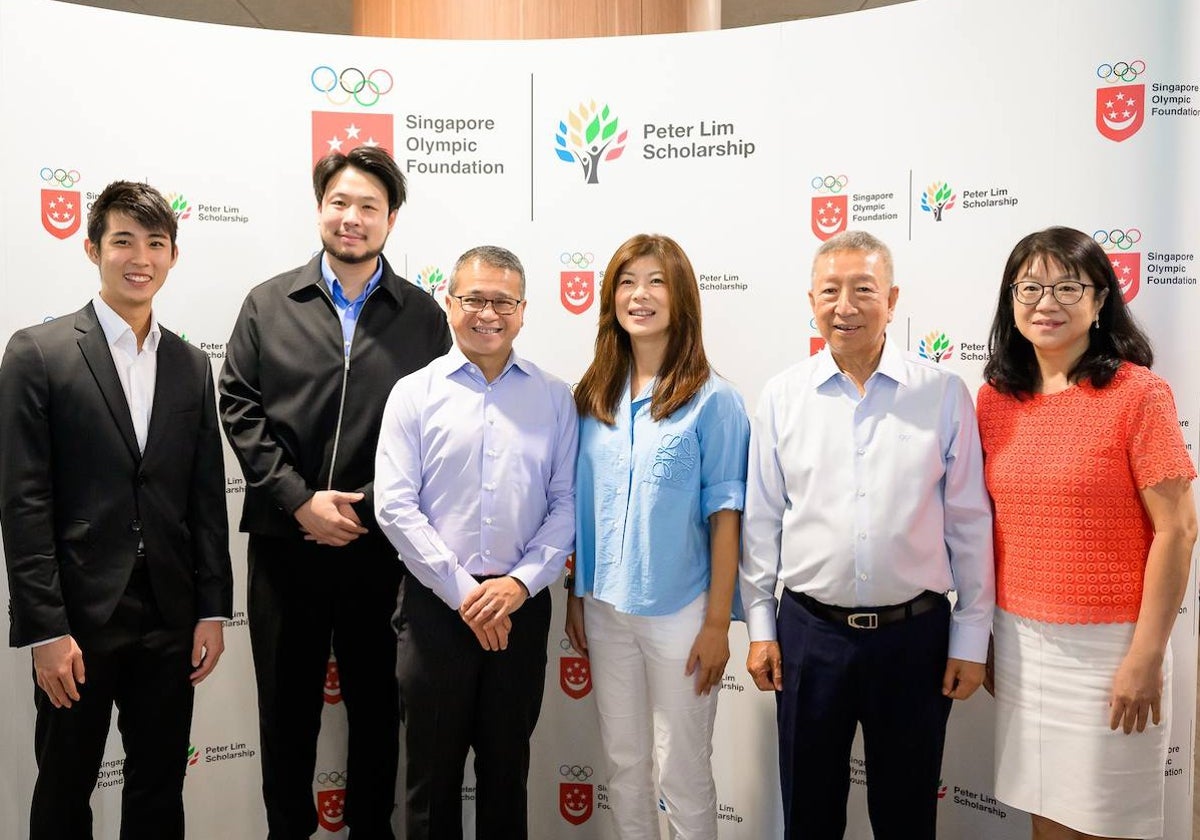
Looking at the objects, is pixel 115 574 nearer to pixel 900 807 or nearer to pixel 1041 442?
pixel 900 807

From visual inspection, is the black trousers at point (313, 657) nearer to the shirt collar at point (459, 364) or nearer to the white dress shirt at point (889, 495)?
the shirt collar at point (459, 364)

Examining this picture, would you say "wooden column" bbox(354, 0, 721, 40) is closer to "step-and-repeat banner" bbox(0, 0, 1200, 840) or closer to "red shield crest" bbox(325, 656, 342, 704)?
"step-and-repeat banner" bbox(0, 0, 1200, 840)

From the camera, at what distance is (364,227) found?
260 centimetres

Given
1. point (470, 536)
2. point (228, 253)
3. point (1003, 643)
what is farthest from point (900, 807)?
point (228, 253)

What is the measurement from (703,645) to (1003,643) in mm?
765

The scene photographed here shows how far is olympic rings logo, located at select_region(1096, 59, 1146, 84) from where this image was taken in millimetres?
2510

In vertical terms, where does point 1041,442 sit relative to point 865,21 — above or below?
below

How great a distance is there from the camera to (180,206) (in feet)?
9.48

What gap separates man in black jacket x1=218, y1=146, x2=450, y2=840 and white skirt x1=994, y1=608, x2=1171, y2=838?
1765 millimetres

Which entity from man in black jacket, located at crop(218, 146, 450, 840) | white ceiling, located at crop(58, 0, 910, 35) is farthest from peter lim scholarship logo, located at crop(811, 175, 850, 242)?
white ceiling, located at crop(58, 0, 910, 35)

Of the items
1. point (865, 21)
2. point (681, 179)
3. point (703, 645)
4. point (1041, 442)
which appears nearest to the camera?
point (1041, 442)

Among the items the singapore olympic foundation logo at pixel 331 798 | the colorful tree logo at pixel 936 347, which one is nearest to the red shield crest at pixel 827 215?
the colorful tree logo at pixel 936 347

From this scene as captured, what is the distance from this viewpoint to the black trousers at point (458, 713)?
2314 mm

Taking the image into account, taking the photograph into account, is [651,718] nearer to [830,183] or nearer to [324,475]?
[324,475]
